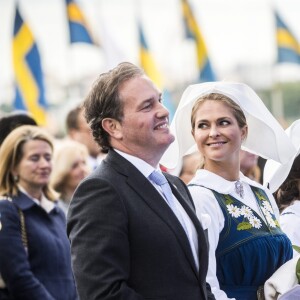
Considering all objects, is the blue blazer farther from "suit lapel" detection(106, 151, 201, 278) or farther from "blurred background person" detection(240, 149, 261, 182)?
"suit lapel" detection(106, 151, 201, 278)

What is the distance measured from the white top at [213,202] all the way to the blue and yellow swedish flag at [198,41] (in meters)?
10.9

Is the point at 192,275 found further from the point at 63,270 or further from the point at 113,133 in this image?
the point at 63,270

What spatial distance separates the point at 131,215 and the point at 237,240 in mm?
894

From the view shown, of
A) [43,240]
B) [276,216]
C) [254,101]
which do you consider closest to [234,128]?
[254,101]

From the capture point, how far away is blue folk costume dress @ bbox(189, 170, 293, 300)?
15.5ft

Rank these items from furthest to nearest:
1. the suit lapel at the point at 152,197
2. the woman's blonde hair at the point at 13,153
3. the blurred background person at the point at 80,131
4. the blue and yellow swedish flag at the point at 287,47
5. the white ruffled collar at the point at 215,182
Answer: the blue and yellow swedish flag at the point at 287,47 < the blurred background person at the point at 80,131 < the woman's blonde hair at the point at 13,153 < the white ruffled collar at the point at 215,182 < the suit lapel at the point at 152,197

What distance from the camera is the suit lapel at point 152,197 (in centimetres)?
406

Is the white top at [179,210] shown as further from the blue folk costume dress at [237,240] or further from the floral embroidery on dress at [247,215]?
the floral embroidery on dress at [247,215]

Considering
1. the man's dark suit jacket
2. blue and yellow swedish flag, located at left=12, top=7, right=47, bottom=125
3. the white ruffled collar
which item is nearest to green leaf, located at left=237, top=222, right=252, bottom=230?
the white ruffled collar

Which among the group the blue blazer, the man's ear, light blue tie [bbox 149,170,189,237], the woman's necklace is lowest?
the blue blazer

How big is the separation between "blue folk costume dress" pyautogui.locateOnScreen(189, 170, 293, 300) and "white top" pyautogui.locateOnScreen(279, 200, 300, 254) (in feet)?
1.66

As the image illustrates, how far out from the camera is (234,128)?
4.93 m

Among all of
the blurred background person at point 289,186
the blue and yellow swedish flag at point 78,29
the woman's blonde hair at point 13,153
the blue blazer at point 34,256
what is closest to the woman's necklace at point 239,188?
the blurred background person at point 289,186

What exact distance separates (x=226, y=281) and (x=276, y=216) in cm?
54
